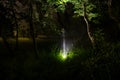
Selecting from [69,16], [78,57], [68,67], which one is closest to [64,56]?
[78,57]

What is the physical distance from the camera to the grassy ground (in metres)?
9.66

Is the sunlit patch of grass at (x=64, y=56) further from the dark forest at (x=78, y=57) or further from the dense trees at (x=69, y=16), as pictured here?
the dense trees at (x=69, y=16)

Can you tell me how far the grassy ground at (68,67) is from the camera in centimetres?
966

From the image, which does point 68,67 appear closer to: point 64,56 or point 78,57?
point 78,57

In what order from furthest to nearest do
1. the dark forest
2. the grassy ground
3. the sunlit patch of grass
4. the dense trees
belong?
1. the sunlit patch of grass
2. the dense trees
3. the dark forest
4. the grassy ground

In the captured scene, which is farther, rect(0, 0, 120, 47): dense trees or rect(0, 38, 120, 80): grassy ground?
rect(0, 0, 120, 47): dense trees

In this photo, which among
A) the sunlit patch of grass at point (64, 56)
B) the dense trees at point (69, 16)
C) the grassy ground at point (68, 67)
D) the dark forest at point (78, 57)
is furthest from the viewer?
the sunlit patch of grass at point (64, 56)

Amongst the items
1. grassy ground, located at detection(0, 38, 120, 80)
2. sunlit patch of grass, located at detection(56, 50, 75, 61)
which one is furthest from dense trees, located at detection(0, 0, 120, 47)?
grassy ground, located at detection(0, 38, 120, 80)

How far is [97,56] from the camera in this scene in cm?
1063

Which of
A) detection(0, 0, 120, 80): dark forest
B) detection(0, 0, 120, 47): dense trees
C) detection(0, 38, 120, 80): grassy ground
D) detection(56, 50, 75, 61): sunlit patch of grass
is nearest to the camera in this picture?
detection(0, 38, 120, 80): grassy ground

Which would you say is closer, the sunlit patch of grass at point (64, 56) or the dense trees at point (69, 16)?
the dense trees at point (69, 16)

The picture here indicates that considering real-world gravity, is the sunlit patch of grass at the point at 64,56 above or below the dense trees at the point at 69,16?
below

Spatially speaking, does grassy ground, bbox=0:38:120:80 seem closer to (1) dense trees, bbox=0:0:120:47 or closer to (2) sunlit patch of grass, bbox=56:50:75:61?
(2) sunlit patch of grass, bbox=56:50:75:61

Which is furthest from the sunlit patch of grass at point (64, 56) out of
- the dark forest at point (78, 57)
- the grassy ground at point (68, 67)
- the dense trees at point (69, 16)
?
the dense trees at point (69, 16)
